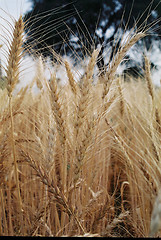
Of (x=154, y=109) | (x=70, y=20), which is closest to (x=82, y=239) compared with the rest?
(x=154, y=109)

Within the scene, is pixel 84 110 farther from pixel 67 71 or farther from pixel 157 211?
pixel 157 211

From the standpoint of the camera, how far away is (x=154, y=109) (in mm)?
1019

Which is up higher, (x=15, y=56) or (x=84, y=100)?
(x=15, y=56)

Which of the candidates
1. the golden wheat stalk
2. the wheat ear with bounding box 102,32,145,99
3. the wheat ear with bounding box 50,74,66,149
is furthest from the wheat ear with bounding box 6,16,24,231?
the wheat ear with bounding box 102,32,145,99

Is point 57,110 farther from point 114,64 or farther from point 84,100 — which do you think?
point 114,64

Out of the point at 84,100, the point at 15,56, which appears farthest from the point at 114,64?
the point at 15,56

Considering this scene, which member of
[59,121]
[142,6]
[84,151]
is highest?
[142,6]

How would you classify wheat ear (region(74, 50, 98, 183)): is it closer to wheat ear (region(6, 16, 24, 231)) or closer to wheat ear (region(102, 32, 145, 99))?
wheat ear (region(102, 32, 145, 99))

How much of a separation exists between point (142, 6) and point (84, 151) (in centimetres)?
197

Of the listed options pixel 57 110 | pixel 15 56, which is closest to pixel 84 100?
pixel 57 110

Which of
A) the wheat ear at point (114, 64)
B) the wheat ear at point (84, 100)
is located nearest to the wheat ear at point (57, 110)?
the wheat ear at point (84, 100)

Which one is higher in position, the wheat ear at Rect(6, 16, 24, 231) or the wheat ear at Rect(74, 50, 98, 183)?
the wheat ear at Rect(6, 16, 24, 231)

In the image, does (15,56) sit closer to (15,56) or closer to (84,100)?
(15,56)

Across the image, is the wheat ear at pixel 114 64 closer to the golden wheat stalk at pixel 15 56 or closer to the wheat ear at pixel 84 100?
the wheat ear at pixel 84 100
